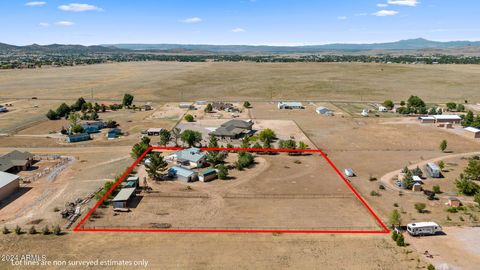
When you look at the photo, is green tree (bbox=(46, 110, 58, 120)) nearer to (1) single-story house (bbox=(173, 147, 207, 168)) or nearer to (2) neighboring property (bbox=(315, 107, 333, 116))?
(1) single-story house (bbox=(173, 147, 207, 168))

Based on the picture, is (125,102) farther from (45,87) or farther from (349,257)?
(349,257)

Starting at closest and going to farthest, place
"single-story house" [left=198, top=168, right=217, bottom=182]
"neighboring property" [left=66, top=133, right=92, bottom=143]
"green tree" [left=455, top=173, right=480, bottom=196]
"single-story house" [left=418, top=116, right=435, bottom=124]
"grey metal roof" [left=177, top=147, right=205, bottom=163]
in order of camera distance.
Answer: "green tree" [left=455, top=173, right=480, bottom=196] → "single-story house" [left=198, top=168, right=217, bottom=182] → "grey metal roof" [left=177, top=147, right=205, bottom=163] → "neighboring property" [left=66, top=133, right=92, bottom=143] → "single-story house" [left=418, top=116, right=435, bottom=124]

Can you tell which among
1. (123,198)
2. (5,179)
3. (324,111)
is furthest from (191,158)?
(324,111)

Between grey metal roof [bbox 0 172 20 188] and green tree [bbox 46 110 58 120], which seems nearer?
grey metal roof [bbox 0 172 20 188]

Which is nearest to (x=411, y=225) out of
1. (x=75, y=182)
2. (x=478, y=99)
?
(x=75, y=182)

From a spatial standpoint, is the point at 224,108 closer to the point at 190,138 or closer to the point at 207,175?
the point at 190,138

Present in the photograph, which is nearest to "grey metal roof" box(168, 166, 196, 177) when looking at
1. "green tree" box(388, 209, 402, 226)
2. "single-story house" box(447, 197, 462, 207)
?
"green tree" box(388, 209, 402, 226)
